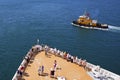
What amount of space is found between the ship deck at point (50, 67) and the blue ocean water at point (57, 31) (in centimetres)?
753

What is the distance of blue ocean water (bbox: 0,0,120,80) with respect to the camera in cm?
6856

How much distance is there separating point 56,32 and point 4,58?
2506cm

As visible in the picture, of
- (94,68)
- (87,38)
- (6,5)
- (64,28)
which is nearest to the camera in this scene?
(94,68)

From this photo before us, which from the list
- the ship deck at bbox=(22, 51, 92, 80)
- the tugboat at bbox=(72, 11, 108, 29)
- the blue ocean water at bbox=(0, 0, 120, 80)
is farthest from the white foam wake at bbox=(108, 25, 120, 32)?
the ship deck at bbox=(22, 51, 92, 80)

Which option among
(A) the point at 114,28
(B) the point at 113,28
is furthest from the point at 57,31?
(A) the point at 114,28

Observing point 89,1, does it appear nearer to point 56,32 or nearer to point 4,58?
point 56,32

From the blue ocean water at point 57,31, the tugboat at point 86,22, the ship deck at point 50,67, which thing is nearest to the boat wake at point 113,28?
the blue ocean water at point 57,31

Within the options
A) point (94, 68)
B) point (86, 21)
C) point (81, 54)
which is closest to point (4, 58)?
point (81, 54)

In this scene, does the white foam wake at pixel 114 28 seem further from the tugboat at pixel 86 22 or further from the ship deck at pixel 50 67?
the ship deck at pixel 50 67

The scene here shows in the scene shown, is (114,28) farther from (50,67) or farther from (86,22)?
(50,67)

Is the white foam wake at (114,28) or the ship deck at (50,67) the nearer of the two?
the ship deck at (50,67)

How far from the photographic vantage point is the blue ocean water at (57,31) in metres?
68.6

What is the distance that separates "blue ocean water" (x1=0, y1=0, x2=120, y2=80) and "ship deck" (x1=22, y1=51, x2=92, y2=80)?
753 cm

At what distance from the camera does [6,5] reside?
119938 millimetres
